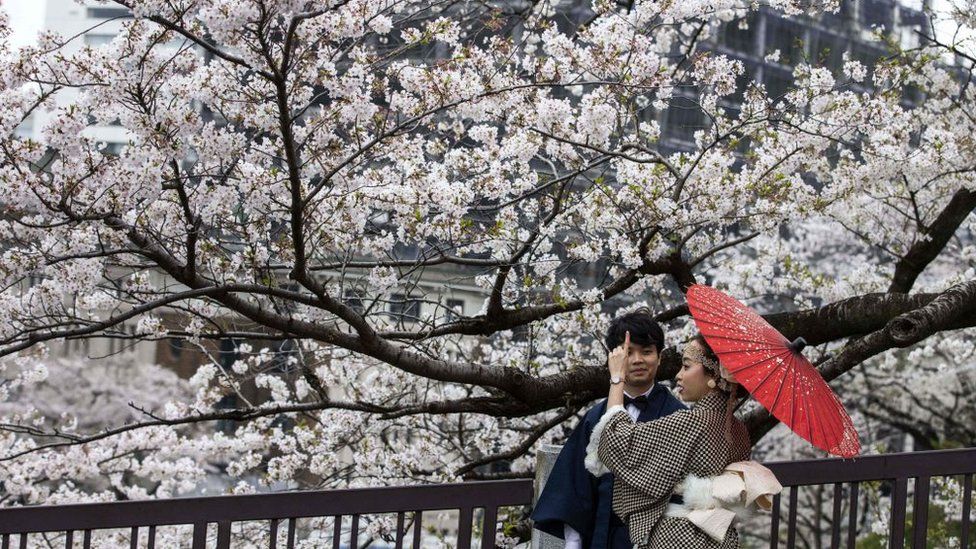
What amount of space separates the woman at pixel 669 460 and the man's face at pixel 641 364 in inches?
3.8

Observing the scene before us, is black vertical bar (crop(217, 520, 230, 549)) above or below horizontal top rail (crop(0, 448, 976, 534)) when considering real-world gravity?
below

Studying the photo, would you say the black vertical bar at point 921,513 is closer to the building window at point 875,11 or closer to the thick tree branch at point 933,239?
the thick tree branch at point 933,239

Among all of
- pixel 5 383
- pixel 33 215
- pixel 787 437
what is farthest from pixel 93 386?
pixel 33 215

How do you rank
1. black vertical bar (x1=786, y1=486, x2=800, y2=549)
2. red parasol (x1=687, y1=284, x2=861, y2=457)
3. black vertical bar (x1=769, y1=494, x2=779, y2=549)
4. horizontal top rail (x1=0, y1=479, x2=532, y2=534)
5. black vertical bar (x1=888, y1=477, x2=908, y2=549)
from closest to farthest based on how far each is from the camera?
red parasol (x1=687, y1=284, x2=861, y2=457) < horizontal top rail (x1=0, y1=479, x2=532, y2=534) < black vertical bar (x1=769, y1=494, x2=779, y2=549) < black vertical bar (x1=786, y1=486, x2=800, y2=549) < black vertical bar (x1=888, y1=477, x2=908, y2=549)

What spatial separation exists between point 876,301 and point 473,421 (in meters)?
3.43

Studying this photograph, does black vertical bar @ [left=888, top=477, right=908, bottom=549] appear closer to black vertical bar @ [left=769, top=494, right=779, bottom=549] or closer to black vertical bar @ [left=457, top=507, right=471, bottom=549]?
black vertical bar @ [left=769, top=494, right=779, bottom=549]

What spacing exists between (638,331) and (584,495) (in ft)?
1.93

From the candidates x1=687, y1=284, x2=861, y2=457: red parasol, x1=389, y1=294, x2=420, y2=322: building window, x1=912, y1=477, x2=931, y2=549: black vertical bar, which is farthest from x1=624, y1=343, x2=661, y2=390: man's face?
x1=389, y1=294, x2=420, y2=322: building window

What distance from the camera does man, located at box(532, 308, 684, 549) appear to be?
361 cm

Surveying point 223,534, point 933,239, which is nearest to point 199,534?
point 223,534

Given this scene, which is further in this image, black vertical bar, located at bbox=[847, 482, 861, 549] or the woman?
black vertical bar, located at bbox=[847, 482, 861, 549]

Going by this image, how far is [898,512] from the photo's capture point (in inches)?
191

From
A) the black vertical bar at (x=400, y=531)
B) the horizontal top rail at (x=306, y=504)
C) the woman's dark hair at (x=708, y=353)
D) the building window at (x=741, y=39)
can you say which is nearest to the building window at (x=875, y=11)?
the building window at (x=741, y=39)

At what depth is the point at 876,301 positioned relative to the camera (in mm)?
6535
